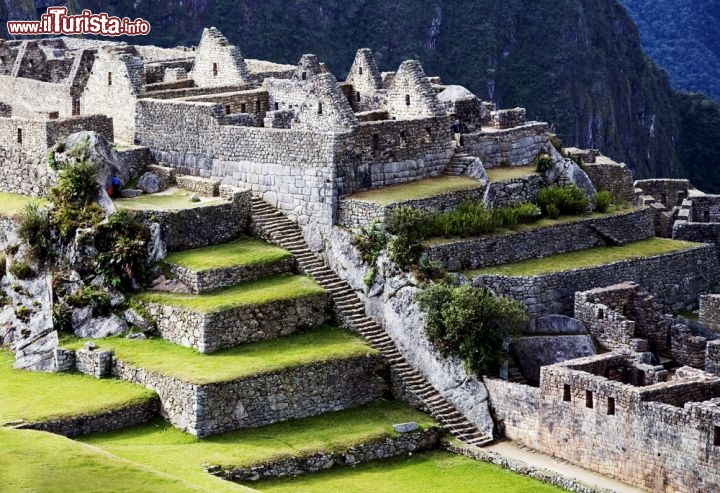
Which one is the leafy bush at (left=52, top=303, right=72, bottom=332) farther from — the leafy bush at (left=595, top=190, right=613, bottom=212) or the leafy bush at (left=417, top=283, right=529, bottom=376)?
the leafy bush at (left=595, top=190, right=613, bottom=212)

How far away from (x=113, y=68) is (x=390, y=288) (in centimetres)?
1108

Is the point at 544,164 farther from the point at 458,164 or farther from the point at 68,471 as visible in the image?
the point at 68,471

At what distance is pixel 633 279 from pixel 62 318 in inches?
513

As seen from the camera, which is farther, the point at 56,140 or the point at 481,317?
the point at 56,140

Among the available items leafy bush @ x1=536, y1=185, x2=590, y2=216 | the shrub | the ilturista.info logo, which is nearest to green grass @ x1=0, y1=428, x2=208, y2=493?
the shrub

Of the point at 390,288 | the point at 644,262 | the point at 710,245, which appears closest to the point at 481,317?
the point at 390,288

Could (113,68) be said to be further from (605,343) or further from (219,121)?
(605,343)

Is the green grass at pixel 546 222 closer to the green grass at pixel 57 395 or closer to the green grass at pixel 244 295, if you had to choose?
the green grass at pixel 244 295

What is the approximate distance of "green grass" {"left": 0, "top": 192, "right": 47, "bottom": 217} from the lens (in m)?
43.6

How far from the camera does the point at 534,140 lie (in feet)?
157

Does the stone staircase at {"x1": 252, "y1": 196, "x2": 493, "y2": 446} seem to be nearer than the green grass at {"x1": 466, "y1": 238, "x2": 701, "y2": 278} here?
Yes

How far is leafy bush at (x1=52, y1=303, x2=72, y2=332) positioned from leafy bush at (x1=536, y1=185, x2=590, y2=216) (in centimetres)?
1148

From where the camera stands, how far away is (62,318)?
1617 inches

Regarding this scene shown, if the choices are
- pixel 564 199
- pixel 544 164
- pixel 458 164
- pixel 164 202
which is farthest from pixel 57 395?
pixel 544 164
